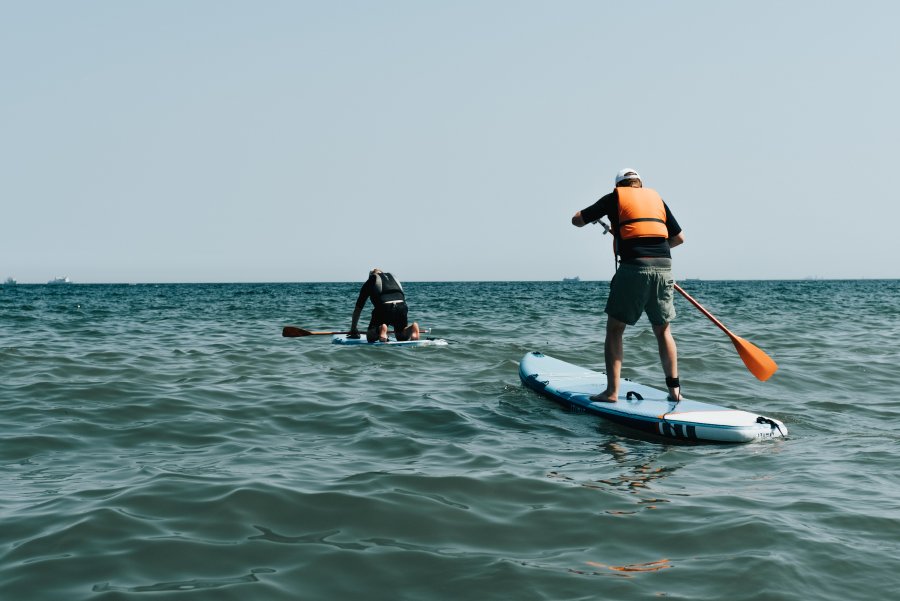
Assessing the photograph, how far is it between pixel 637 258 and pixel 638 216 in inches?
14.5

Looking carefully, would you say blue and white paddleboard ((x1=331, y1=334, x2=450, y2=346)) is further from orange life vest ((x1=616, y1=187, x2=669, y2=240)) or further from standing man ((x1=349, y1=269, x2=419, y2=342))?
orange life vest ((x1=616, y1=187, x2=669, y2=240))

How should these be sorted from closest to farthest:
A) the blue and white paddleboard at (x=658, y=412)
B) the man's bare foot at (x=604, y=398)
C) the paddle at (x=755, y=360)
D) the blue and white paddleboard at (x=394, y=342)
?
1. the blue and white paddleboard at (x=658, y=412)
2. the man's bare foot at (x=604, y=398)
3. the paddle at (x=755, y=360)
4. the blue and white paddleboard at (x=394, y=342)

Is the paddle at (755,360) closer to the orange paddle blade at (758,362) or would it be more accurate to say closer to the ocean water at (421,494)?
the orange paddle blade at (758,362)

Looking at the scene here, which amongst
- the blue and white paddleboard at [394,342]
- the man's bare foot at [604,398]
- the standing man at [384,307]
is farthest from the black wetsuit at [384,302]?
the man's bare foot at [604,398]

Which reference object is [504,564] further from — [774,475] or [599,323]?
[599,323]

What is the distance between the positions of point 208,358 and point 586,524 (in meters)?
8.67

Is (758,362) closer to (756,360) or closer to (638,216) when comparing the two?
(756,360)

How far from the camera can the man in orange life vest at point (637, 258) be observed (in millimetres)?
6293

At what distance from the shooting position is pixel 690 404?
641 centimetres

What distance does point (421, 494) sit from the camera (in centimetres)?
413

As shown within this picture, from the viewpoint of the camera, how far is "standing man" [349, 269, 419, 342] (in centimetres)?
1216

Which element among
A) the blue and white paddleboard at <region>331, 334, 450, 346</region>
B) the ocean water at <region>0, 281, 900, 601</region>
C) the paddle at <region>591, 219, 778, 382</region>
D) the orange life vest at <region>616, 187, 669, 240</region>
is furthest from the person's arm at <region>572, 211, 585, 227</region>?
the blue and white paddleboard at <region>331, 334, 450, 346</region>

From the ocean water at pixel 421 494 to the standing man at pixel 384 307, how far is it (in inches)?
134

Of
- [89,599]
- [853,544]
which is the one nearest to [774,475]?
[853,544]
